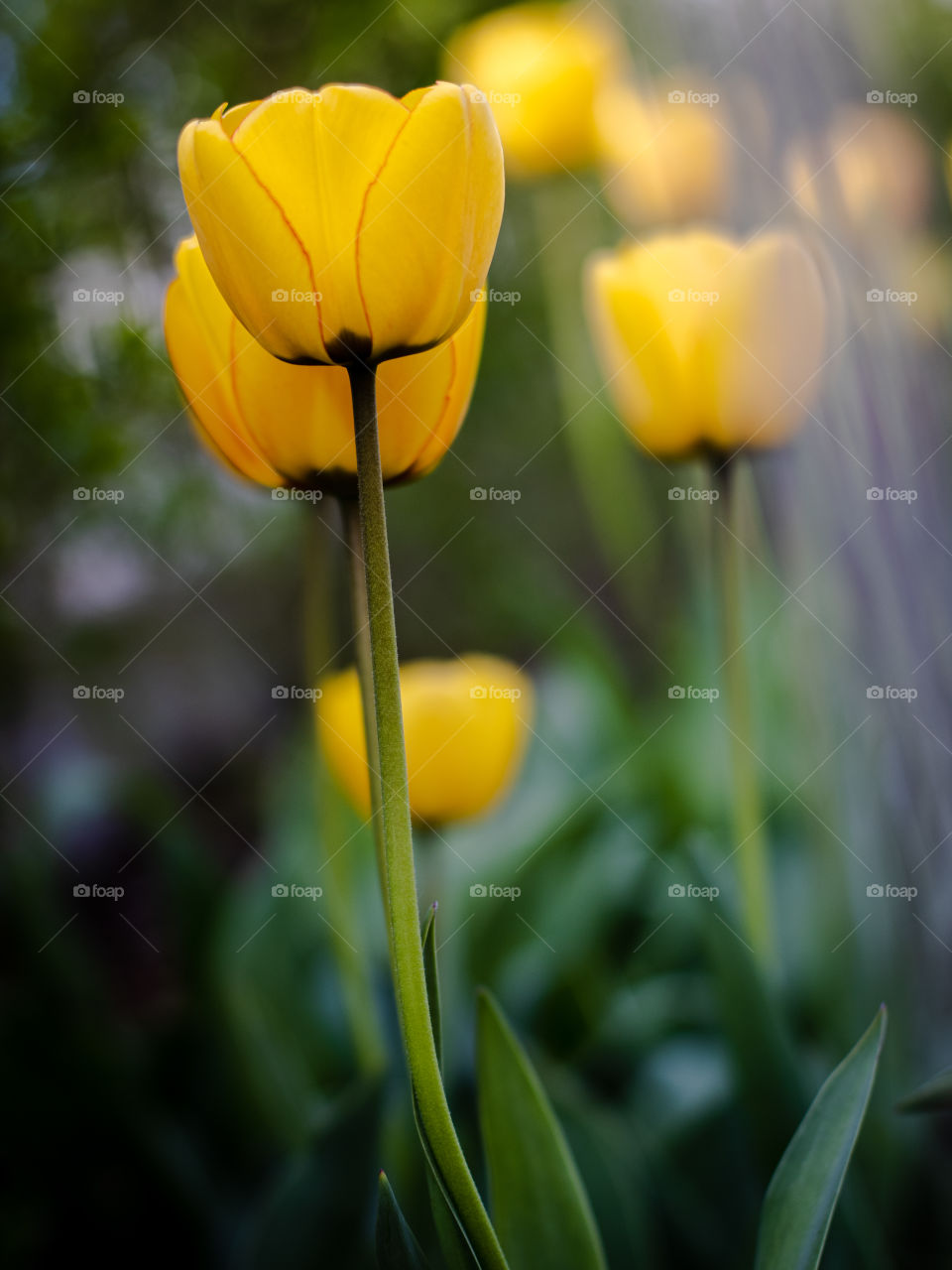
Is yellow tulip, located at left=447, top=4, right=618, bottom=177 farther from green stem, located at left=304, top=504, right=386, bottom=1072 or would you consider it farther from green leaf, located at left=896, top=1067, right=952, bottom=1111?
green leaf, located at left=896, top=1067, right=952, bottom=1111

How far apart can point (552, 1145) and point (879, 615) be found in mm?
456

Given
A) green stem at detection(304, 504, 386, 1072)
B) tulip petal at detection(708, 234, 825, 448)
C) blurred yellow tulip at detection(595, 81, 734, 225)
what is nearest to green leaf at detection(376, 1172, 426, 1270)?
green stem at detection(304, 504, 386, 1072)

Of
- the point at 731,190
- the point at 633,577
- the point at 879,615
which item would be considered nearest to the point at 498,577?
the point at 633,577

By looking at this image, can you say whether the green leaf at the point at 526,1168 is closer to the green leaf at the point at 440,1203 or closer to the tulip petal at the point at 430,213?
the green leaf at the point at 440,1203

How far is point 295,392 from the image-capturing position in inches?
15.0

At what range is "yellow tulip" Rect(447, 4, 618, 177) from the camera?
3.41ft

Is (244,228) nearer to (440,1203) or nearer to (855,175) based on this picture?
(440,1203)

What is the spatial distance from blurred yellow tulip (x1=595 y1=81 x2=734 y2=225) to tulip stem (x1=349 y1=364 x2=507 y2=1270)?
2.79 feet

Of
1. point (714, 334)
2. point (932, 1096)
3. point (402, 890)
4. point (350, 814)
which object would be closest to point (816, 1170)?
point (932, 1096)

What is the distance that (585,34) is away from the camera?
115cm

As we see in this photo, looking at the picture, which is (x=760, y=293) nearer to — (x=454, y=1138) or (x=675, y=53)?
(x=454, y=1138)

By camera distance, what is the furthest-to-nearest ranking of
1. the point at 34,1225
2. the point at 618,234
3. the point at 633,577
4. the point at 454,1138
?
the point at 633,577 < the point at 618,234 < the point at 34,1225 < the point at 454,1138

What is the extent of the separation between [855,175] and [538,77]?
0.45 metres

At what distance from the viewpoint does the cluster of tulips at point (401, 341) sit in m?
0.30
